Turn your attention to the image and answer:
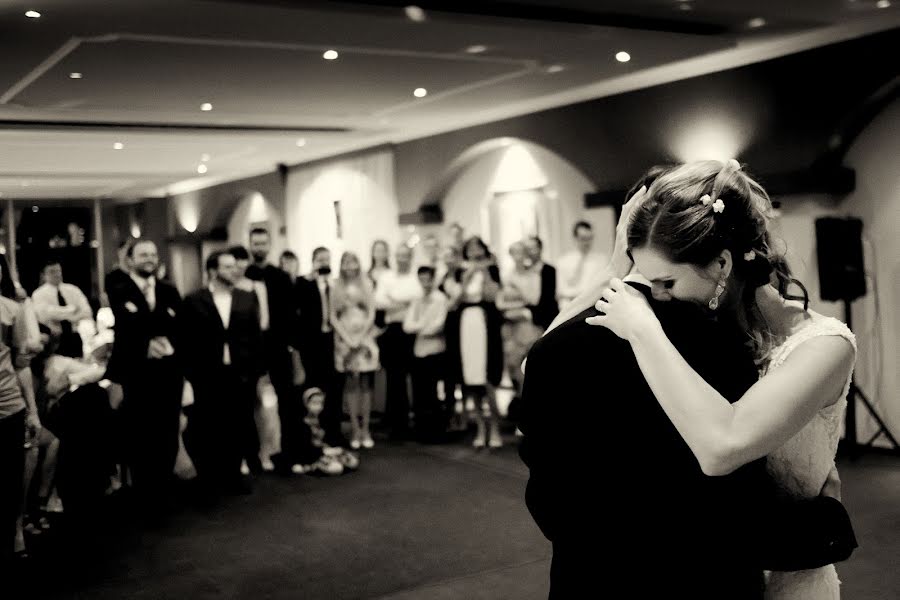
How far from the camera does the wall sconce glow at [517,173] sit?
31.8ft

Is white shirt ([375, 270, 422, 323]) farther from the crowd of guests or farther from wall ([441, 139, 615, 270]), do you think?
wall ([441, 139, 615, 270])

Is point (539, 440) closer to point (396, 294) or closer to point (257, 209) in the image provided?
point (396, 294)

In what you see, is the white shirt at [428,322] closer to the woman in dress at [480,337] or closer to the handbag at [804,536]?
the woman in dress at [480,337]

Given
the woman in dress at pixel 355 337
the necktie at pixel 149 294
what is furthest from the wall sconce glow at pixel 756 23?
→ the necktie at pixel 149 294

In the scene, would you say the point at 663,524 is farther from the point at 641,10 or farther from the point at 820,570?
the point at 641,10

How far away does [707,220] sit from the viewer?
48.6 inches

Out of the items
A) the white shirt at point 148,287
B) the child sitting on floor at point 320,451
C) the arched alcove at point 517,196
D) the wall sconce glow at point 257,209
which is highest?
the wall sconce glow at point 257,209

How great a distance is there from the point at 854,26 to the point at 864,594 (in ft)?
13.1

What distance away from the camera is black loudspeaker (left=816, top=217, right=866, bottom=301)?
254 inches

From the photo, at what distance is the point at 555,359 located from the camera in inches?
48.2

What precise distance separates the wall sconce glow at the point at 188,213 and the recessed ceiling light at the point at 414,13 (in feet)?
40.9

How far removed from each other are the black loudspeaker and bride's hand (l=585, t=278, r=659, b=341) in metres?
5.71

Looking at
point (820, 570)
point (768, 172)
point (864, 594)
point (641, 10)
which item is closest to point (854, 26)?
point (768, 172)

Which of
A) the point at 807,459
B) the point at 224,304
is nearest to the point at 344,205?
the point at 224,304
